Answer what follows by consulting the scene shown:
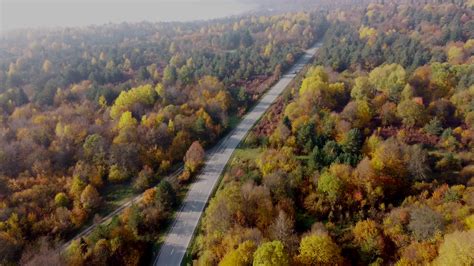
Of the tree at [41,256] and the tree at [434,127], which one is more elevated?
the tree at [434,127]

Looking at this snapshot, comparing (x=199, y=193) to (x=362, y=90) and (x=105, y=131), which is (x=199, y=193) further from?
(x=362, y=90)

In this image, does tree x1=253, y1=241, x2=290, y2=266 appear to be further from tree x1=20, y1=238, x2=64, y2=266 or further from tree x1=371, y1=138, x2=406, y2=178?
tree x1=371, y1=138, x2=406, y2=178

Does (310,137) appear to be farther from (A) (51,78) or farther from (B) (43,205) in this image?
(A) (51,78)

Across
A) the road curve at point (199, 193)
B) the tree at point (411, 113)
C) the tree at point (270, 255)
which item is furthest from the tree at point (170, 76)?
the tree at point (270, 255)

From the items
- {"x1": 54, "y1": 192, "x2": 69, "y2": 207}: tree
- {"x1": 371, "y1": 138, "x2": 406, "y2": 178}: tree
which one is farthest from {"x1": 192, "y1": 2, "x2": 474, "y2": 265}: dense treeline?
{"x1": 54, "y1": 192, "x2": 69, "y2": 207}: tree

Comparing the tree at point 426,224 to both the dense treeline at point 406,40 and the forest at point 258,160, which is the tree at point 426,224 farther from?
the dense treeline at point 406,40

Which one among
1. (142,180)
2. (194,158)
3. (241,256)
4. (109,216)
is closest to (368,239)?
(241,256)

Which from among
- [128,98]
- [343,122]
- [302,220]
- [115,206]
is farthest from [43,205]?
[343,122]
